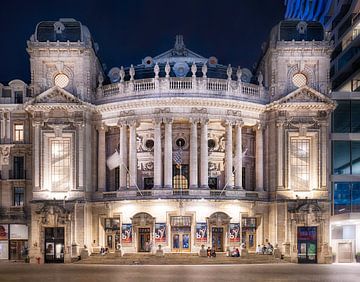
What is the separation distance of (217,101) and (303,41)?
44.7 ft

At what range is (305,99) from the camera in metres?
83.1

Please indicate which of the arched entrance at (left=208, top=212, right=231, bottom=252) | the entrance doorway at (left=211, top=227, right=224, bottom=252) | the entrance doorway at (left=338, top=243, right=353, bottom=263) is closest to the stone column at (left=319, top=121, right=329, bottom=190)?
the entrance doorway at (left=338, top=243, right=353, bottom=263)

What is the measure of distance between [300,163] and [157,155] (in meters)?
18.2

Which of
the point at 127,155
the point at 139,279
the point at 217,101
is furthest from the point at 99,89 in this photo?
the point at 139,279

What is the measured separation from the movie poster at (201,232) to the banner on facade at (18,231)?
22.8 meters

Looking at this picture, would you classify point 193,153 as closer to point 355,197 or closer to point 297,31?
point 297,31

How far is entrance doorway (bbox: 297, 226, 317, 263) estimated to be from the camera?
262 feet

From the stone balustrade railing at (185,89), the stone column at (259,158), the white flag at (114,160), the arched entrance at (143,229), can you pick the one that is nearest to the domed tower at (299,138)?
the stone column at (259,158)

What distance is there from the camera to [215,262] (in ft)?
242

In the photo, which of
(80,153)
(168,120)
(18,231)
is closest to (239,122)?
(168,120)

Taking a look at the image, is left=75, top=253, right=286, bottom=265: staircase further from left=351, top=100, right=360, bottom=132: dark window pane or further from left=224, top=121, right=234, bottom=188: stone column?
left=351, top=100, right=360, bottom=132: dark window pane

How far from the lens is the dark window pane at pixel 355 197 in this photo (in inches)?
3519

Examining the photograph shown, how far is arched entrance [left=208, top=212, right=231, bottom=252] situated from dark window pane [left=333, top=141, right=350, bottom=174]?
18.2m

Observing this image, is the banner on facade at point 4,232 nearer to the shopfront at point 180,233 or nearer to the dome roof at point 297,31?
the shopfront at point 180,233
